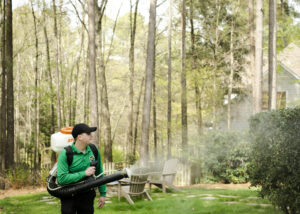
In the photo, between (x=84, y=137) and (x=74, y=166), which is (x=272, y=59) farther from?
(x=74, y=166)

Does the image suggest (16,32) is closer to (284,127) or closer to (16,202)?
(16,202)

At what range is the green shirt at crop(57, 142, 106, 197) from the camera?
157 inches

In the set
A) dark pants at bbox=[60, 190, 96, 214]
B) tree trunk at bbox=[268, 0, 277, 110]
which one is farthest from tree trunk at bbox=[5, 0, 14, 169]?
dark pants at bbox=[60, 190, 96, 214]

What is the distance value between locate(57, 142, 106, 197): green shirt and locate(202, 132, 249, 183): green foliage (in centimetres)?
1234

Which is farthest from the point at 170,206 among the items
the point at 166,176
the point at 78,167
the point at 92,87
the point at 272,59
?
the point at 272,59

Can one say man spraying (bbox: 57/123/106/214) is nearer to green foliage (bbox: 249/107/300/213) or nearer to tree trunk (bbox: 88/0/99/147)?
green foliage (bbox: 249/107/300/213)

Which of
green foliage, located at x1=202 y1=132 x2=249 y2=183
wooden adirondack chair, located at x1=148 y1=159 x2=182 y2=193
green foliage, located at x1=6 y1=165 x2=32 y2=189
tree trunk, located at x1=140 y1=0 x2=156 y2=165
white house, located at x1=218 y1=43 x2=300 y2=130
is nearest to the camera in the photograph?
wooden adirondack chair, located at x1=148 y1=159 x2=182 y2=193

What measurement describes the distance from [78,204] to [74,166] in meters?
0.45

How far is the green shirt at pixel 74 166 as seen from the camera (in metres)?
3.98

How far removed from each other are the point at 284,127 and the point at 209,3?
19.5m

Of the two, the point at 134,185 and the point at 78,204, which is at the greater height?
the point at 78,204

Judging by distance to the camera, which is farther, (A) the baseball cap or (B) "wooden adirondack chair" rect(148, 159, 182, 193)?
(B) "wooden adirondack chair" rect(148, 159, 182, 193)

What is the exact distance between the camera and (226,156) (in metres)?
16.1

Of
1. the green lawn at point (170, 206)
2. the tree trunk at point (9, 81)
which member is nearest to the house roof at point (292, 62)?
the tree trunk at point (9, 81)
